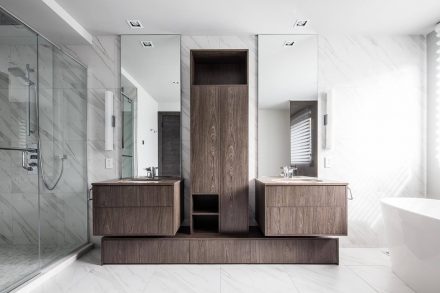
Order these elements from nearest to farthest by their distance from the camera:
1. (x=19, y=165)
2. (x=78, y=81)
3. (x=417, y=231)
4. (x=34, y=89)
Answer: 1. (x=417, y=231)
2. (x=19, y=165)
3. (x=34, y=89)
4. (x=78, y=81)

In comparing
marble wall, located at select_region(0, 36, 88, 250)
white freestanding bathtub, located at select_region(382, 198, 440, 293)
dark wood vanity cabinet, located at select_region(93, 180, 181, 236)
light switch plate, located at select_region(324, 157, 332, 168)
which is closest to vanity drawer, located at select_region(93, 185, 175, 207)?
dark wood vanity cabinet, located at select_region(93, 180, 181, 236)

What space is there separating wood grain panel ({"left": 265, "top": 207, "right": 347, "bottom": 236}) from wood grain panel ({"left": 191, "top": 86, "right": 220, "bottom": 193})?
72 cm

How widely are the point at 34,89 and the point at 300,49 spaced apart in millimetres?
2666

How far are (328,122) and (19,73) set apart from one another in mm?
2947

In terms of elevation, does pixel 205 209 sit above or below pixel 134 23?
below

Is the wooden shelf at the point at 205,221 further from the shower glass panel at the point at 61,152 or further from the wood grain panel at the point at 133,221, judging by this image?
the shower glass panel at the point at 61,152

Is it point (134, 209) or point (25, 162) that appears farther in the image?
point (134, 209)

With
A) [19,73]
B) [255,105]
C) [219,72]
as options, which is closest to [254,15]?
[219,72]

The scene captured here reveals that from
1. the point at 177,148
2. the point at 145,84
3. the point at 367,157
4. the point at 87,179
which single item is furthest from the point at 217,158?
the point at 367,157

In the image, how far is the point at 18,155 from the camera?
2107mm

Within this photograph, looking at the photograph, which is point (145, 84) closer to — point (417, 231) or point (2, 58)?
point (2, 58)

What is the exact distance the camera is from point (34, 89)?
7.47 feet

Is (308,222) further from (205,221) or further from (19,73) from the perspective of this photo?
(19,73)

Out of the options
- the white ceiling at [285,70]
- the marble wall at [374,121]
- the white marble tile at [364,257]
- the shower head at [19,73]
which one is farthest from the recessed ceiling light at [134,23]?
the white marble tile at [364,257]
